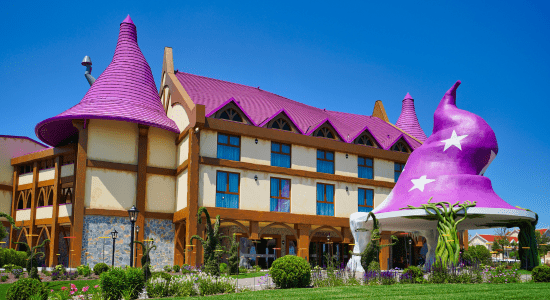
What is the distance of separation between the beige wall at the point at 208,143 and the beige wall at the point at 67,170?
888 cm

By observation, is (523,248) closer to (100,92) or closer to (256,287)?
(256,287)

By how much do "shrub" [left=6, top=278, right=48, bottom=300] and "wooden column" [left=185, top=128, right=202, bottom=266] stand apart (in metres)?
13.4

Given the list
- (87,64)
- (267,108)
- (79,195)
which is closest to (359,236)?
(267,108)

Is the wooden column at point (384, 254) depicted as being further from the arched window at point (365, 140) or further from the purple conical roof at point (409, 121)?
the purple conical roof at point (409, 121)

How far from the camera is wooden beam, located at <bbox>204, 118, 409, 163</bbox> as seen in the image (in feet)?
101

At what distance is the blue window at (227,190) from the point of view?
30.4 m

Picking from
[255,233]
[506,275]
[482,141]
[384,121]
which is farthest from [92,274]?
[384,121]

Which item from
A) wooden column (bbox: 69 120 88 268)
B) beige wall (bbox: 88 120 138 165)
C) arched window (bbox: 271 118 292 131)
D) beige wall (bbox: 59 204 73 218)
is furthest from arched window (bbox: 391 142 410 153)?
beige wall (bbox: 59 204 73 218)

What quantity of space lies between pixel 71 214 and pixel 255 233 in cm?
1059

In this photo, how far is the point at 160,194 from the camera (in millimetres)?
31984

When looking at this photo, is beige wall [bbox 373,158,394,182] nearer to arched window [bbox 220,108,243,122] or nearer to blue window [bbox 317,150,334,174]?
blue window [bbox 317,150,334,174]

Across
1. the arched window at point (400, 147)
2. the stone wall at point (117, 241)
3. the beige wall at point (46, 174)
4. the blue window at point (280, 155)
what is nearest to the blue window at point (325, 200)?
the blue window at point (280, 155)

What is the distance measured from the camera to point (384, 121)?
150ft

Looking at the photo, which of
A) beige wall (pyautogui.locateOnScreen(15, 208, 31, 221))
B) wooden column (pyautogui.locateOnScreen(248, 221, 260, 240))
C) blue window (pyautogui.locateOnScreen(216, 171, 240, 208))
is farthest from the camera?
beige wall (pyautogui.locateOnScreen(15, 208, 31, 221))
